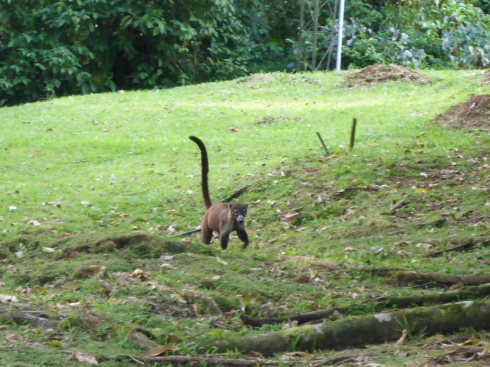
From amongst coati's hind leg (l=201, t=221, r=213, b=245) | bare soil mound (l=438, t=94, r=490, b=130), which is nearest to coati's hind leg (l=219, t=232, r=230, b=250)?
coati's hind leg (l=201, t=221, r=213, b=245)

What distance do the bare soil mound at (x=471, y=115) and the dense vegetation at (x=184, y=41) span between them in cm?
1029

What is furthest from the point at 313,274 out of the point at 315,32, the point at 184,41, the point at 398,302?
the point at 184,41

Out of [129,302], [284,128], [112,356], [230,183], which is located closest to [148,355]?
[112,356]

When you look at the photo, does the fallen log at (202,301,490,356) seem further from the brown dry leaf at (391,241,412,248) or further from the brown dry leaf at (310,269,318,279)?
the brown dry leaf at (391,241,412,248)

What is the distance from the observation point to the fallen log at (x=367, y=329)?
3709mm

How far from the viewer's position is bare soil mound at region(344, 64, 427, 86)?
1725 cm

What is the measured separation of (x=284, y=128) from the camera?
44.2ft

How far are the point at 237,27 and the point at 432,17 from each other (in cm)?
719

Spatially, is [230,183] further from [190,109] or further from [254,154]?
[190,109]

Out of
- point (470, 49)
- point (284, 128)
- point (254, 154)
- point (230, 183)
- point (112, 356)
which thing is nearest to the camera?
point (112, 356)

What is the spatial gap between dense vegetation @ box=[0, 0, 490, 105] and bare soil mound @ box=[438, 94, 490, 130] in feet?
A: 33.8

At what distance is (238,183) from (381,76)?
9.58 meters

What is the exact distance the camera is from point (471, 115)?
1114 centimetres

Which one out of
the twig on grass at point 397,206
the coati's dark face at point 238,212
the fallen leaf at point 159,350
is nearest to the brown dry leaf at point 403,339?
the fallen leaf at point 159,350
